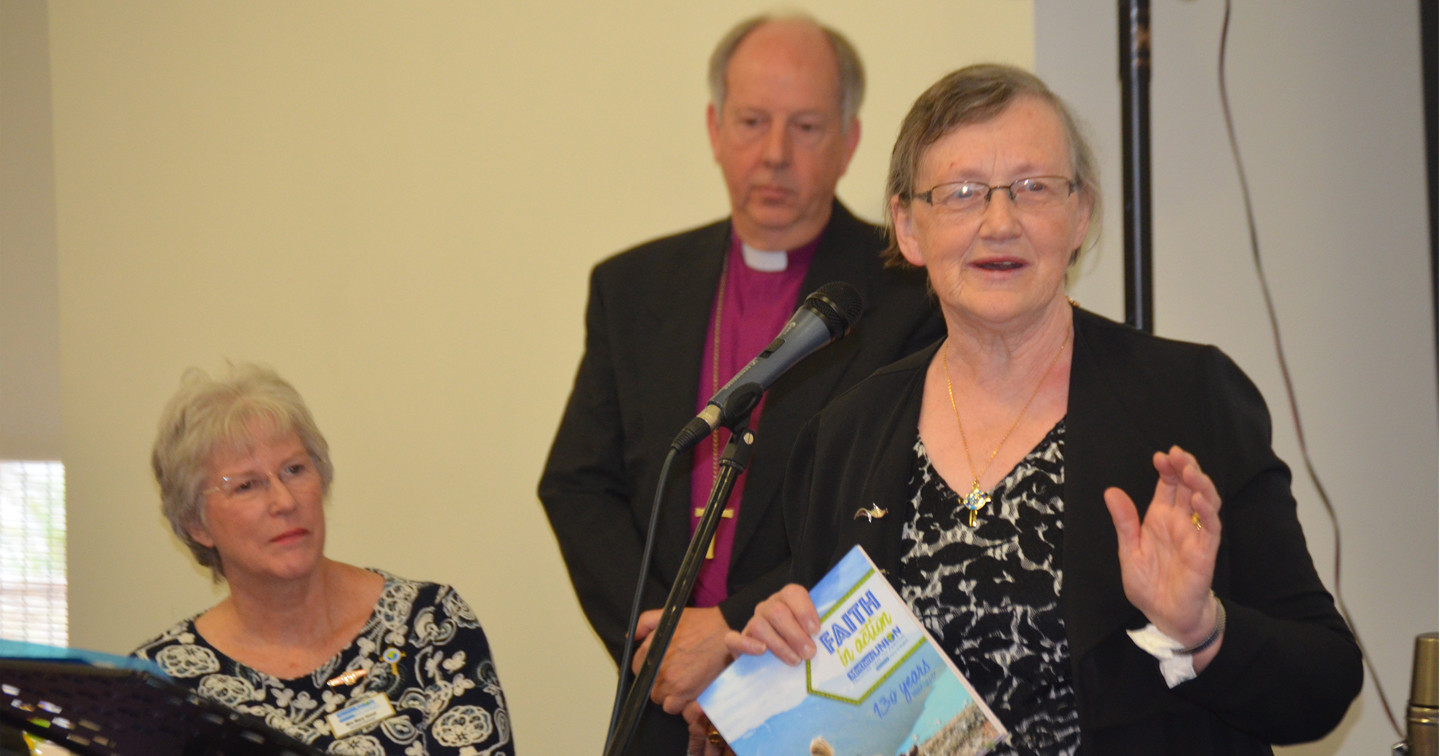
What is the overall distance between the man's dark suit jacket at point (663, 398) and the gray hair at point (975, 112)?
0.78 meters

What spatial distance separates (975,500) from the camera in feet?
5.40

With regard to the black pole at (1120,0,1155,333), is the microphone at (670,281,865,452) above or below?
below

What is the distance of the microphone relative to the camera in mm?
1442

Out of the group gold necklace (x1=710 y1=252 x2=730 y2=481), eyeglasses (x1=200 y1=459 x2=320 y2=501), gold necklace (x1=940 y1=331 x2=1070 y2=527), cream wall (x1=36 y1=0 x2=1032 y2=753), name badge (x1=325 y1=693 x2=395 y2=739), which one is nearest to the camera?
gold necklace (x1=940 y1=331 x2=1070 y2=527)

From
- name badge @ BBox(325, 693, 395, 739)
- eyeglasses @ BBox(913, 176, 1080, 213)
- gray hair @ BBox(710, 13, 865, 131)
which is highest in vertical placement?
gray hair @ BBox(710, 13, 865, 131)

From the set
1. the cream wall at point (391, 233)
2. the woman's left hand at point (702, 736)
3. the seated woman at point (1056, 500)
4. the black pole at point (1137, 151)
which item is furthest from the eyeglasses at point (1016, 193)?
the cream wall at point (391, 233)

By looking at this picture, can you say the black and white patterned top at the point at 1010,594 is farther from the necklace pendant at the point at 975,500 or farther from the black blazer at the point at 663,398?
the black blazer at the point at 663,398

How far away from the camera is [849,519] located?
1.74 meters

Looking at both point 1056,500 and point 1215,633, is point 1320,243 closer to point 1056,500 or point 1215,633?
point 1056,500

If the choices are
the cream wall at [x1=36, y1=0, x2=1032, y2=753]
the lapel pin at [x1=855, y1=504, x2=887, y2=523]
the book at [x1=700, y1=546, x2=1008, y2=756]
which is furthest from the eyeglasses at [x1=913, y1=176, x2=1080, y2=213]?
the cream wall at [x1=36, y1=0, x2=1032, y2=753]

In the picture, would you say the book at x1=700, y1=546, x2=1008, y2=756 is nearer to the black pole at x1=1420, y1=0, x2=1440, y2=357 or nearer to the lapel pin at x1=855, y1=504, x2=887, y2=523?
the lapel pin at x1=855, y1=504, x2=887, y2=523

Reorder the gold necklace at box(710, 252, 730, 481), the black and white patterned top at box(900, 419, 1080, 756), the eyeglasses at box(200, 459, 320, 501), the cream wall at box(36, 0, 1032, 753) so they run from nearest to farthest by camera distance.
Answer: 1. the black and white patterned top at box(900, 419, 1080, 756)
2. the eyeglasses at box(200, 459, 320, 501)
3. the gold necklace at box(710, 252, 730, 481)
4. the cream wall at box(36, 0, 1032, 753)

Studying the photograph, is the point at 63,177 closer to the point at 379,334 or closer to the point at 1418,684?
the point at 379,334

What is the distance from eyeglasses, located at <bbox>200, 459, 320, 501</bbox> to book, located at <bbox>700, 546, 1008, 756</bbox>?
4.31 feet
